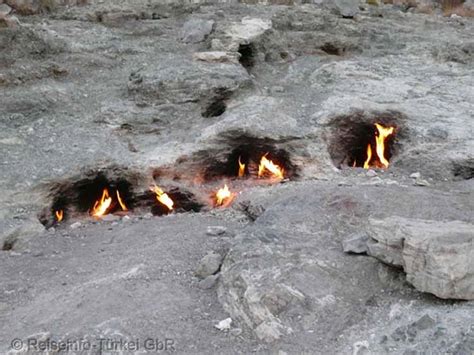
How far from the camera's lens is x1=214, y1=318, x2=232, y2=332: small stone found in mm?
5547

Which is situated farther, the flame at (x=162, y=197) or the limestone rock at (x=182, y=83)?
the limestone rock at (x=182, y=83)

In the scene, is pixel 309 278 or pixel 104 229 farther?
pixel 104 229

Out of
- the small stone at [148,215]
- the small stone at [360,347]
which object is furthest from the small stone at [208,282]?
the small stone at [148,215]

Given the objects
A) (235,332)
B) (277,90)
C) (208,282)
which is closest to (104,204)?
(208,282)

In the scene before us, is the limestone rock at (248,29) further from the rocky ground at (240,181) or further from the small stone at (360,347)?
the small stone at (360,347)

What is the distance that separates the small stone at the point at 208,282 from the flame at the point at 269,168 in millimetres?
3849

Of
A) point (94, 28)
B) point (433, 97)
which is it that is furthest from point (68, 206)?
point (433, 97)

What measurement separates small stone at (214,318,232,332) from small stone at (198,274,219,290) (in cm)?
62

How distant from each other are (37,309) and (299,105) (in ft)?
20.9

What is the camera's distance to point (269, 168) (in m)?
9.94

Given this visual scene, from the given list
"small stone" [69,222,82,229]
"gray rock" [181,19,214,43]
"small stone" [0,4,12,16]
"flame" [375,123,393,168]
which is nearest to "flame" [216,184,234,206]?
"small stone" [69,222,82,229]

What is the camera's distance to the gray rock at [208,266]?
21.0ft

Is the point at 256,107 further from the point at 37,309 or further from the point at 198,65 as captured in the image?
the point at 37,309

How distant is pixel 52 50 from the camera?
11773 millimetres
